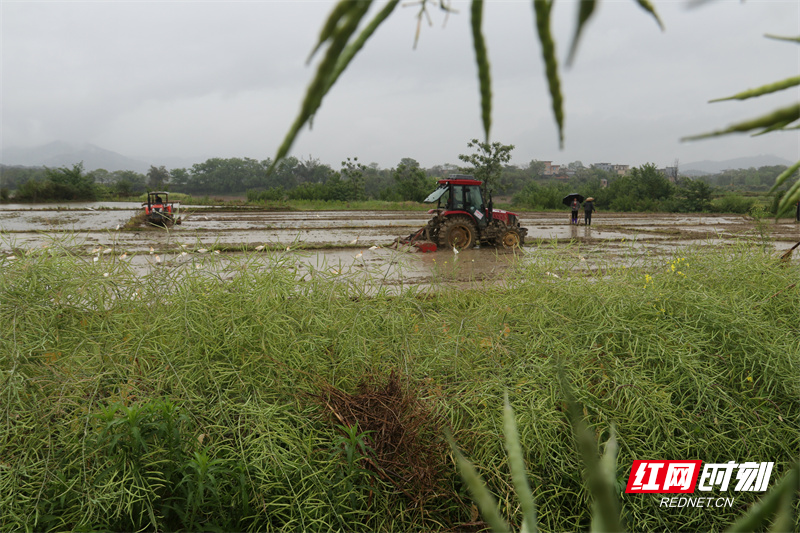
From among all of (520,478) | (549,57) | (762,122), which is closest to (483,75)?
(549,57)

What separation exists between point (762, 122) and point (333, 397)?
227 centimetres

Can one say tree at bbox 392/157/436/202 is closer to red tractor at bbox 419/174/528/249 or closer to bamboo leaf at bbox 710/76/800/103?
red tractor at bbox 419/174/528/249

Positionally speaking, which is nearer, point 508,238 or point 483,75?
point 483,75

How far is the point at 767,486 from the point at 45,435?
3.44m

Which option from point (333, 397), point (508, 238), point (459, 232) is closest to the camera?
point (333, 397)

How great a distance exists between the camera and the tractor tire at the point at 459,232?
11.3 metres

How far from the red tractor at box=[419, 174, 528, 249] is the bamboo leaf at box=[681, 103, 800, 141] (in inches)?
419

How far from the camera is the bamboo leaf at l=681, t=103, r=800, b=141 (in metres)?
0.40

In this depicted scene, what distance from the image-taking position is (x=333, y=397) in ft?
8.00

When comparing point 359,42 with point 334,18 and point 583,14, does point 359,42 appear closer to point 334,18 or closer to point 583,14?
point 334,18

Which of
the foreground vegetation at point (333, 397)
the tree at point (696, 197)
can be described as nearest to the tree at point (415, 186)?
the tree at point (696, 197)

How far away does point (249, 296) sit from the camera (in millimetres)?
2867

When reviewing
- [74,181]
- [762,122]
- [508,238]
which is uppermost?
[74,181]

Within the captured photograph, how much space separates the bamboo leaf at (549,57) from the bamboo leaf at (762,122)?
104 mm
